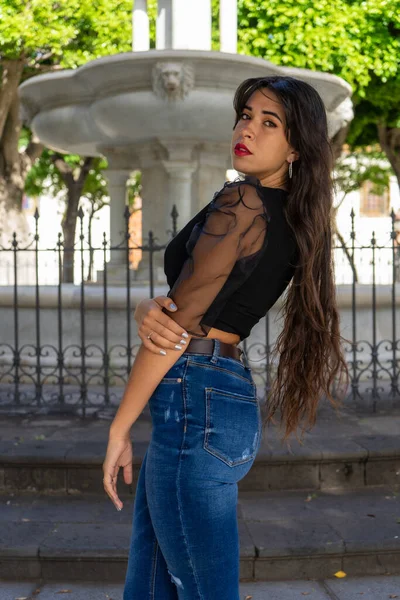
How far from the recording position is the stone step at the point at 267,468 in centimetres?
518

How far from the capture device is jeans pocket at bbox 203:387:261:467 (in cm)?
197

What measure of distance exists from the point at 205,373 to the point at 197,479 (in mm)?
250

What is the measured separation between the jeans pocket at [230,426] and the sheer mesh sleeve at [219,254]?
0.17 meters

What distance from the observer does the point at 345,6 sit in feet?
54.3

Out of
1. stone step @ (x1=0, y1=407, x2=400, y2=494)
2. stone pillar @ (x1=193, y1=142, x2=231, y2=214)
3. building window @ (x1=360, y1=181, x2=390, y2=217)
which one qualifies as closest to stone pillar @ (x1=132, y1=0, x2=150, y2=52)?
stone pillar @ (x1=193, y1=142, x2=231, y2=214)

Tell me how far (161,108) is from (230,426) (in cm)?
632

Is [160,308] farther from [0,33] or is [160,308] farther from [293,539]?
[0,33]

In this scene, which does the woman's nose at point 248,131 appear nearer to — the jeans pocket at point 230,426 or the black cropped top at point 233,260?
the black cropped top at point 233,260

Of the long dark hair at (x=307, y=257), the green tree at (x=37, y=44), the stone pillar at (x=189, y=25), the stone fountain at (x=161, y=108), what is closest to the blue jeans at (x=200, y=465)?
the long dark hair at (x=307, y=257)

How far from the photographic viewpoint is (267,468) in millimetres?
5215

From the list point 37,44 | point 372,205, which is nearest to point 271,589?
point 37,44

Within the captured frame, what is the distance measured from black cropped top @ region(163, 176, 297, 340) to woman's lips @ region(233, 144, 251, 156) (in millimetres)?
110

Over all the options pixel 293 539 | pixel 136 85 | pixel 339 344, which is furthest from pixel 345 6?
pixel 339 344

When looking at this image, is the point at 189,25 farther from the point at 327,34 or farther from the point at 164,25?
the point at 327,34
